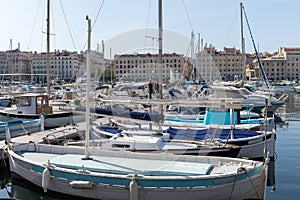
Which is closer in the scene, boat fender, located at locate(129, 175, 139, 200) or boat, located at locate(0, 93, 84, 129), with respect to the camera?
boat fender, located at locate(129, 175, 139, 200)

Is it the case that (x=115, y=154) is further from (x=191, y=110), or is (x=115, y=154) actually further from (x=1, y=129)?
(x=191, y=110)

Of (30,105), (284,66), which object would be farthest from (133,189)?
(284,66)

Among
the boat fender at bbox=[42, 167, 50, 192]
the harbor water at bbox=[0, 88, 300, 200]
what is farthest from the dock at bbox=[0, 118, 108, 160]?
the boat fender at bbox=[42, 167, 50, 192]

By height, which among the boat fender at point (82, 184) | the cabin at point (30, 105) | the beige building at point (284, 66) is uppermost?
the beige building at point (284, 66)

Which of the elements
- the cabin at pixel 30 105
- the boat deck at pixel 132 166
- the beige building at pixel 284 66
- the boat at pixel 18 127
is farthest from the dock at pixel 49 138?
the beige building at pixel 284 66

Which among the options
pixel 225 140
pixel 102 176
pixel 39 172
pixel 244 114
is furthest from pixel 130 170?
pixel 244 114

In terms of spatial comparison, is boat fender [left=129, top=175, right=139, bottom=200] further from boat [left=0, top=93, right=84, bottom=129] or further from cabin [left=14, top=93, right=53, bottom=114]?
cabin [left=14, top=93, right=53, bottom=114]

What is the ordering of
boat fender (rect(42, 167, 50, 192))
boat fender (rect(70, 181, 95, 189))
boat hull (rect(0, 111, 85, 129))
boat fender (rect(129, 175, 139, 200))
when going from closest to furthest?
boat fender (rect(129, 175, 139, 200))
boat fender (rect(70, 181, 95, 189))
boat fender (rect(42, 167, 50, 192))
boat hull (rect(0, 111, 85, 129))

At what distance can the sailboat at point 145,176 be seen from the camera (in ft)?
32.2

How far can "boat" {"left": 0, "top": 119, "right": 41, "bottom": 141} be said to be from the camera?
19.0 metres

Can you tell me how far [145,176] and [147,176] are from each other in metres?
0.07

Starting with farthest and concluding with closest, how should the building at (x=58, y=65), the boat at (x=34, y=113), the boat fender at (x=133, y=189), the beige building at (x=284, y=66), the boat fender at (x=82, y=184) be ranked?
the building at (x=58, y=65), the beige building at (x=284, y=66), the boat at (x=34, y=113), the boat fender at (x=82, y=184), the boat fender at (x=133, y=189)

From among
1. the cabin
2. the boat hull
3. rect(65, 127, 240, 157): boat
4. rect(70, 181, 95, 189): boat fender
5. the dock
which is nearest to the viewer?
rect(70, 181, 95, 189): boat fender

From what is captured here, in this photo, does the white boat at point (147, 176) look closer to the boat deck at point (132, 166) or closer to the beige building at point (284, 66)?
the boat deck at point (132, 166)
